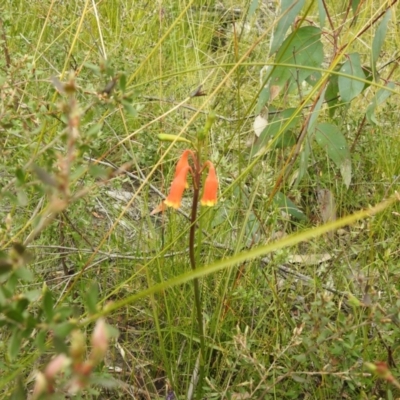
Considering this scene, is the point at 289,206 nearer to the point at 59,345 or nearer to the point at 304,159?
the point at 304,159

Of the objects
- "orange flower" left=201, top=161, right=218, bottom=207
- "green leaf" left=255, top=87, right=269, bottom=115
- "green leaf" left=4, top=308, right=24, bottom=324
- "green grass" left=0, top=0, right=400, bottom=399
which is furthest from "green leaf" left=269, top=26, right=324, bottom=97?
"green leaf" left=4, top=308, right=24, bottom=324

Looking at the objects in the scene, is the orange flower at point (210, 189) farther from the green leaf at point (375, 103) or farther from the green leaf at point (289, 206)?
the green leaf at point (375, 103)

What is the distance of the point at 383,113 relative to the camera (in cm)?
235

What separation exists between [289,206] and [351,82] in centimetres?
39

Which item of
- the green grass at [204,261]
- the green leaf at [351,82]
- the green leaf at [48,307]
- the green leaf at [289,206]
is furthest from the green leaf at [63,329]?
the green leaf at [351,82]

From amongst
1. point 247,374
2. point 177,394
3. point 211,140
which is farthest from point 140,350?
point 211,140

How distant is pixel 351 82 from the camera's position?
1748mm

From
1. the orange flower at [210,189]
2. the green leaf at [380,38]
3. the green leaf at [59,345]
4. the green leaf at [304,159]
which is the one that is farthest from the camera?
the green leaf at [304,159]

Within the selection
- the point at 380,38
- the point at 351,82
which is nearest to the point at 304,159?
the point at 351,82

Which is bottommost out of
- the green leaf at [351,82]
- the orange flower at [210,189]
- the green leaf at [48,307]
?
the green leaf at [351,82]

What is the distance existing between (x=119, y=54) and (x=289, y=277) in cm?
115

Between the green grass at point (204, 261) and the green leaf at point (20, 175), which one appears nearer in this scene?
the green leaf at point (20, 175)

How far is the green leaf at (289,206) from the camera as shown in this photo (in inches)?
69.2

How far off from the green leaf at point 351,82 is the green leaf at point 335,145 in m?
0.16
